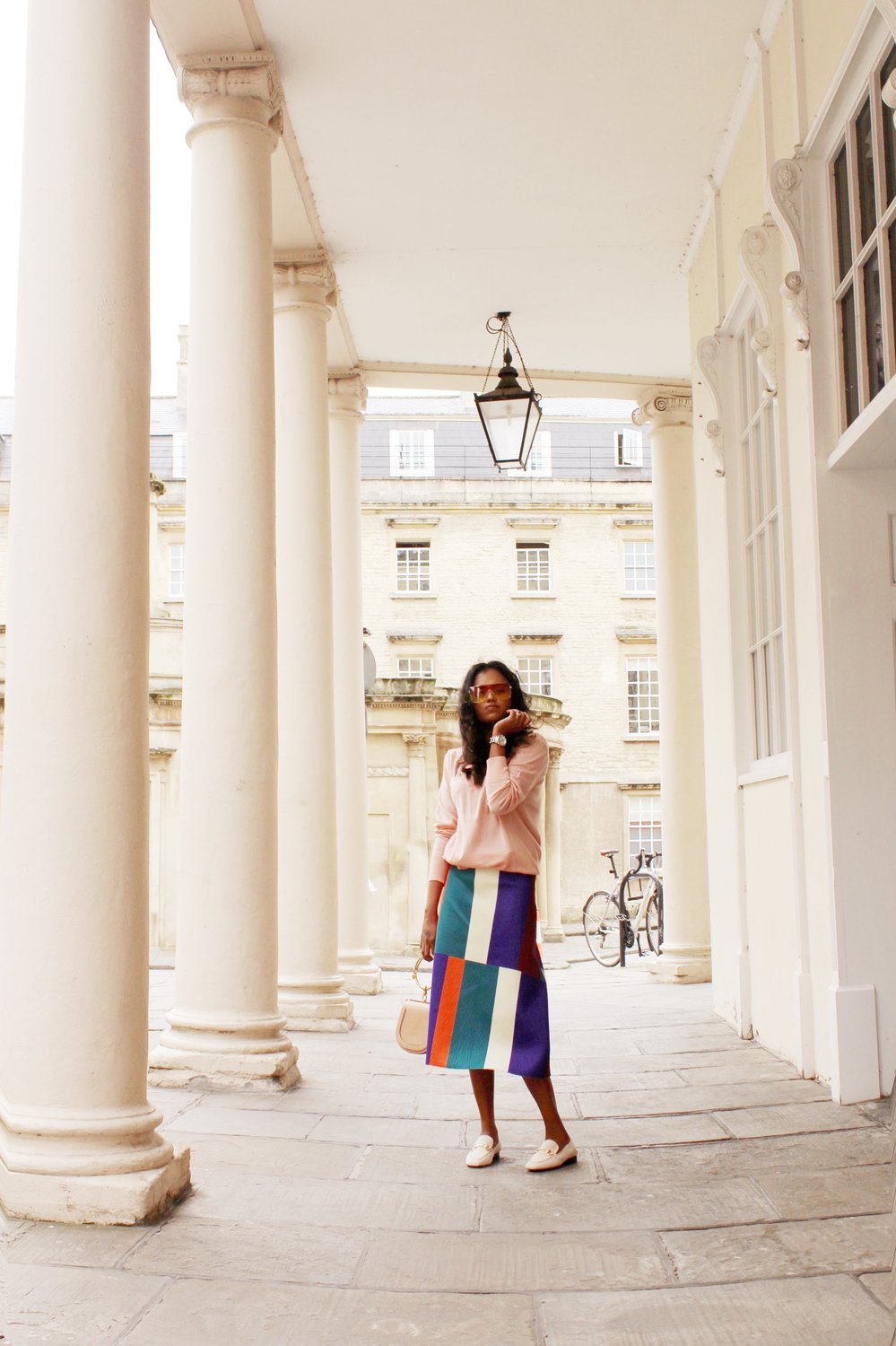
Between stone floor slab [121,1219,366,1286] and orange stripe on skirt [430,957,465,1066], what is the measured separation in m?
0.97

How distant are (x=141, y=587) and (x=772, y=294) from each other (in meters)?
4.07

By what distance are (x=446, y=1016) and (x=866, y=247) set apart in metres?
3.50

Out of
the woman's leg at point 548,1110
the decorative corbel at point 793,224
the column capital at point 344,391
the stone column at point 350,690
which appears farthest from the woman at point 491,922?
the column capital at point 344,391

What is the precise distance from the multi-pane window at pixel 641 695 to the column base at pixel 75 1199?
39.0 m

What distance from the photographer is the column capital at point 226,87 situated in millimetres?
6930

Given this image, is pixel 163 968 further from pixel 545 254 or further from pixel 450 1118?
pixel 450 1118

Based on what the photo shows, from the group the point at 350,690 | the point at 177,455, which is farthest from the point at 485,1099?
the point at 177,455

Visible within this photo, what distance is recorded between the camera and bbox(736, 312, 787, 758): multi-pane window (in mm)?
7453

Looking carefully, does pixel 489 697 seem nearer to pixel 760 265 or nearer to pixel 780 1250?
pixel 780 1250

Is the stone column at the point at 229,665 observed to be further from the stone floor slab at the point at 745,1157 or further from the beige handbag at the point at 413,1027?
the stone floor slab at the point at 745,1157

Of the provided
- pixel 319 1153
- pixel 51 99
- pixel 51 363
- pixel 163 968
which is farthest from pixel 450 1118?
pixel 163 968

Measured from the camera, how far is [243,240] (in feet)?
22.0

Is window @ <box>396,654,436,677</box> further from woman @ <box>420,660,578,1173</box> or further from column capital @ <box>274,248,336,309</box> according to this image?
woman @ <box>420,660,578,1173</box>

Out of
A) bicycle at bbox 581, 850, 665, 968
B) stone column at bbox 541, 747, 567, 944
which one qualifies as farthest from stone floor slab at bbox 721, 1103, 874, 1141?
stone column at bbox 541, 747, 567, 944
